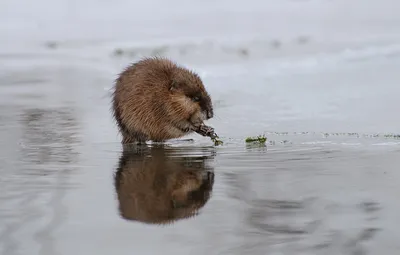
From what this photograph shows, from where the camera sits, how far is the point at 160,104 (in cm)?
895

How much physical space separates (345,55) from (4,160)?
9.69 meters

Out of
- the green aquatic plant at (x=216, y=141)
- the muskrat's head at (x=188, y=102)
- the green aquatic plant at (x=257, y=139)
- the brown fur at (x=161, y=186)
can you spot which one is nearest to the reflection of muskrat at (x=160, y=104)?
the muskrat's head at (x=188, y=102)

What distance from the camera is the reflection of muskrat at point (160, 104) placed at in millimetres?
8828

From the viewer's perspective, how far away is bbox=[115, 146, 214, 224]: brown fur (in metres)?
4.78

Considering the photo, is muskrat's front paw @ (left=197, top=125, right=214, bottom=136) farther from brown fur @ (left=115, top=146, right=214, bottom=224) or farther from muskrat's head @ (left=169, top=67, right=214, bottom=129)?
brown fur @ (left=115, top=146, right=214, bottom=224)

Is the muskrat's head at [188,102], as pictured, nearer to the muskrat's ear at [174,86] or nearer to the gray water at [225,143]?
the muskrat's ear at [174,86]

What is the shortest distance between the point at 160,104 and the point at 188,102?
0.33 meters

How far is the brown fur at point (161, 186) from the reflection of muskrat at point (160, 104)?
132cm

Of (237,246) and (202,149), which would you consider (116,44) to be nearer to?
(202,149)

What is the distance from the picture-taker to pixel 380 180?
5.75m

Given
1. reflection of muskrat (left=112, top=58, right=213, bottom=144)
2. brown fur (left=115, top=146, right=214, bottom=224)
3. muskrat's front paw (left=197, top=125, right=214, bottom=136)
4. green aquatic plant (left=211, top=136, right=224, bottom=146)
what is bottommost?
brown fur (left=115, top=146, right=214, bottom=224)

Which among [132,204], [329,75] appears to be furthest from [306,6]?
[132,204]

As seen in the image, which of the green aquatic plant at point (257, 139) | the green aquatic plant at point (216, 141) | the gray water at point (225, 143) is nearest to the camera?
the gray water at point (225, 143)

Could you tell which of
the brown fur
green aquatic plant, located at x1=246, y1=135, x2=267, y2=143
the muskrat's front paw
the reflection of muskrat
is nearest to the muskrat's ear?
the reflection of muskrat
